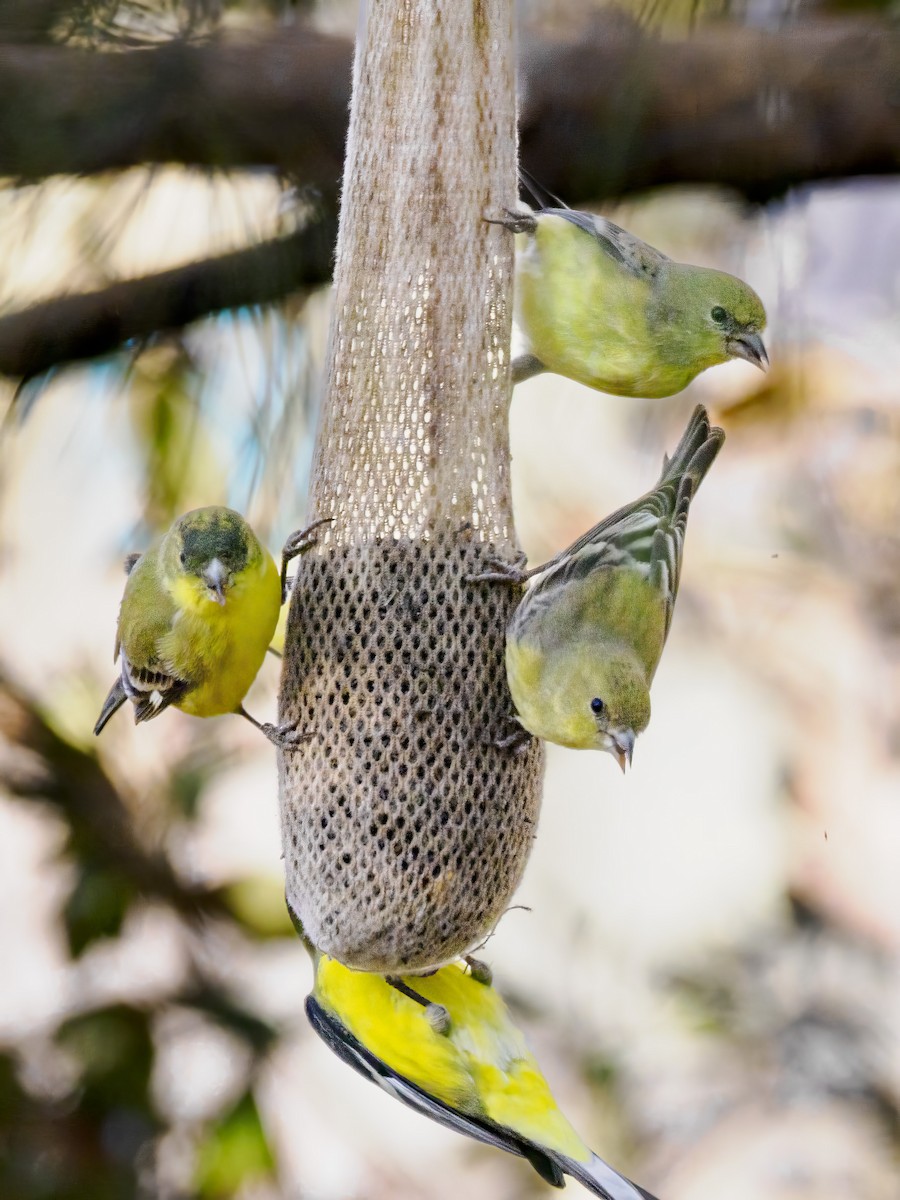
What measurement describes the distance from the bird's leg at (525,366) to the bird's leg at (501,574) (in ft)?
1.23

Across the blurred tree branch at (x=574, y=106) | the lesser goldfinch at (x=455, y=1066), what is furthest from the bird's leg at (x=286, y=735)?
the blurred tree branch at (x=574, y=106)

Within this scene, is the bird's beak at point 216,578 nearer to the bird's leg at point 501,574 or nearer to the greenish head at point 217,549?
the greenish head at point 217,549

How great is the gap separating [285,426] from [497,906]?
0.98m

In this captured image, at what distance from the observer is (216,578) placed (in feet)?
6.86

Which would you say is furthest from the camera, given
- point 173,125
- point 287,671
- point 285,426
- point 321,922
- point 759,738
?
point 759,738

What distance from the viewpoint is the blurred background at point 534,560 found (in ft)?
8.79

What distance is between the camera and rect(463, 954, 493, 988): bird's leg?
8.29 ft

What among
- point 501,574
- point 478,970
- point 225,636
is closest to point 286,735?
point 225,636

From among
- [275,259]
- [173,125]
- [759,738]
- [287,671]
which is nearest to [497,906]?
[287,671]

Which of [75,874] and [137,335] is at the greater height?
[137,335]

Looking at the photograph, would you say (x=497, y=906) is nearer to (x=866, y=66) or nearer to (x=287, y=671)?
(x=287, y=671)

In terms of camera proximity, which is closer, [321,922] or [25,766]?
[321,922]

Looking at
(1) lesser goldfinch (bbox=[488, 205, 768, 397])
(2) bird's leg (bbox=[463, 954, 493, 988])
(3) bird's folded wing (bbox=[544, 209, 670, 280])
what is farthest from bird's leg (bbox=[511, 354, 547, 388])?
(2) bird's leg (bbox=[463, 954, 493, 988])

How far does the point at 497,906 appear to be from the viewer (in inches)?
84.3
